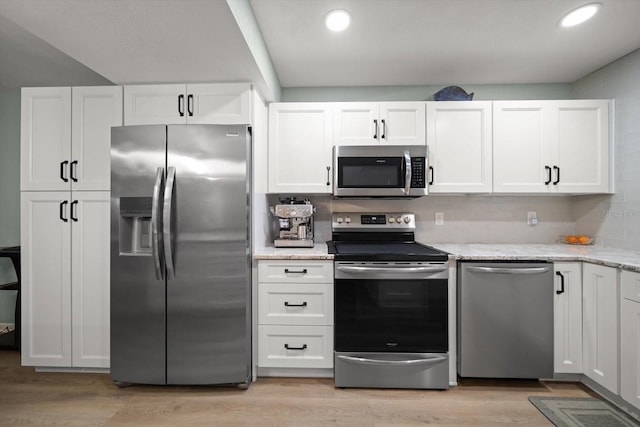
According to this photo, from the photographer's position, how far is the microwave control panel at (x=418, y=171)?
8.43ft

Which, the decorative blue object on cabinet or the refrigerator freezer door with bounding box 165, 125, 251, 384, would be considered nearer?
the refrigerator freezer door with bounding box 165, 125, 251, 384

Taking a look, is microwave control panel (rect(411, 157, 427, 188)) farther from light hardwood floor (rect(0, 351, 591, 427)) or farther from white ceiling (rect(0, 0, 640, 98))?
light hardwood floor (rect(0, 351, 591, 427))

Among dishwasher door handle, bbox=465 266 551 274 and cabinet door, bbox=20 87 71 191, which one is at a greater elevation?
cabinet door, bbox=20 87 71 191

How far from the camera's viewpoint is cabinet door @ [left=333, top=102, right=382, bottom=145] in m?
2.68

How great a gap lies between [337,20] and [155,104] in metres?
1.39

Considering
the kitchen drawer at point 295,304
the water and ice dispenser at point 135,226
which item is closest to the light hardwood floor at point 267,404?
the kitchen drawer at point 295,304

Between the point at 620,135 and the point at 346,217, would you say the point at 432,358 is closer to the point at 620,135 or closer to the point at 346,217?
the point at 346,217

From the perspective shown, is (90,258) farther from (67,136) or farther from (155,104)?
(155,104)

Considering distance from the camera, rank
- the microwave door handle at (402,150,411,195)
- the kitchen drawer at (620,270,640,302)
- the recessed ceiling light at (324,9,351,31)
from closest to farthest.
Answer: the kitchen drawer at (620,270,640,302) → the recessed ceiling light at (324,9,351,31) → the microwave door handle at (402,150,411,195)

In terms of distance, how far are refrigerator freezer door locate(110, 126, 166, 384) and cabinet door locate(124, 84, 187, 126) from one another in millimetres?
172

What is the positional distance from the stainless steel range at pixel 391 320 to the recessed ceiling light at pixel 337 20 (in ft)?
4.92

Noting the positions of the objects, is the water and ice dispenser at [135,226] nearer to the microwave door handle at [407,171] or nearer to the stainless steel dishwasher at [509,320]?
the microwave door handle at [407,171]

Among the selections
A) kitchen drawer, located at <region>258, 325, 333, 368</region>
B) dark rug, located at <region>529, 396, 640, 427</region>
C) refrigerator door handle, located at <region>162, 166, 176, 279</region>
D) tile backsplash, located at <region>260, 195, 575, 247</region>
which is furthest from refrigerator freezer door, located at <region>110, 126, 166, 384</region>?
dark rug, located at <region>529, 396, 640, 427</region>

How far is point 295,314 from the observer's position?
2291 mm
